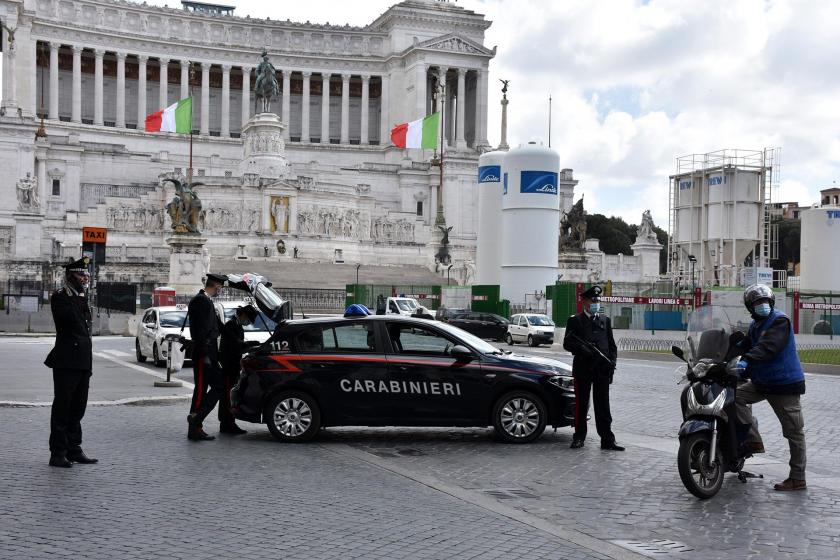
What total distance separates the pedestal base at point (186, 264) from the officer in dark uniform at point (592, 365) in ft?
126

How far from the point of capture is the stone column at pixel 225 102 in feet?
325

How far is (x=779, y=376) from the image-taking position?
9.95 meters

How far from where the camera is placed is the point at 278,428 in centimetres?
1273

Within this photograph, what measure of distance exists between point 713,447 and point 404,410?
4256 millimetres

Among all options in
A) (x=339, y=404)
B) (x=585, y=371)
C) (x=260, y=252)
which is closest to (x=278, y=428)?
(x=339, y=404)

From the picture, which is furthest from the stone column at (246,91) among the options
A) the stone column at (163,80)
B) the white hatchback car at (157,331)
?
the white hatchback car at (157,331)

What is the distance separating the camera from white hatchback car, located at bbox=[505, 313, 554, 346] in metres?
38.3

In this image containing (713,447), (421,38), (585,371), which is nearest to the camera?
(713,447)

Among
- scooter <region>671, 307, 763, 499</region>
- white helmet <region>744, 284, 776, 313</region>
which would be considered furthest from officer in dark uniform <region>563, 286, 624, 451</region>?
white helmet <region>744, 284, 776, 313</region>

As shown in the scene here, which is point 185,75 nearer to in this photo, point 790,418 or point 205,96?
point 205,96

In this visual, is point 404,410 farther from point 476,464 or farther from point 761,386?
point 761,386

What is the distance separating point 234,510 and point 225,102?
3731 inches

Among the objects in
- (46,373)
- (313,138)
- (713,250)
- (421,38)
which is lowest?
(46,373)

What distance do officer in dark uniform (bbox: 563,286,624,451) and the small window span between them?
1.53 m
